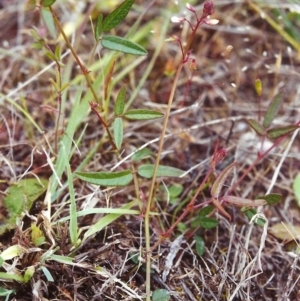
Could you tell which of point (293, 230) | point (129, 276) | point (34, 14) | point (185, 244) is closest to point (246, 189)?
point (293, 230)

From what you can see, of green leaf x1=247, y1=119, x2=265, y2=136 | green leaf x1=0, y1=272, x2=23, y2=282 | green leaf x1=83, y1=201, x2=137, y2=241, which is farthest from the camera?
green leaf x1=247, y1=119, x2=265, y2=136

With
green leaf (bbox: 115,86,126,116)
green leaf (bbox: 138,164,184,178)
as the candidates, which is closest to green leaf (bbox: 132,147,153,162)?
green leaf (bbox: 138,164,184,178)

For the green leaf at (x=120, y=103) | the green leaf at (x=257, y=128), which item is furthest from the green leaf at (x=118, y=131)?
the green leaf at (x=257, y=128)

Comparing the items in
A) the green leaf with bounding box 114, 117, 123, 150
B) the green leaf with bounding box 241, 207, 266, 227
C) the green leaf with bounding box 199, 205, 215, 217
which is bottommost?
the green leaf with bounding box 241, 207, 266, 227

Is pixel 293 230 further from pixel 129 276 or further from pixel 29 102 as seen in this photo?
pixel 29 102

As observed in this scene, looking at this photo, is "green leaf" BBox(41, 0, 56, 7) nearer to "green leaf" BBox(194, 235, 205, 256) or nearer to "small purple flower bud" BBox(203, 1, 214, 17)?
"small purple flower bud" BBox(203, 1, 214, 17)

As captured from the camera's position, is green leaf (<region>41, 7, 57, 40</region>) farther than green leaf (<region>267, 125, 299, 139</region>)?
Yes
